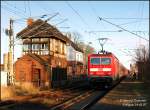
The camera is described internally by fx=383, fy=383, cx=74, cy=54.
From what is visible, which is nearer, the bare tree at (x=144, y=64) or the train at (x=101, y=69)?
the train at (x=101, y=69)

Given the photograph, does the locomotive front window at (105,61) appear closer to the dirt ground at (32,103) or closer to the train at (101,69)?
the train at (101,69)

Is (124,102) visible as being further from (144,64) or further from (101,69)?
(144,64)

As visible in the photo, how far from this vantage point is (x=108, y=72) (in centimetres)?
3606

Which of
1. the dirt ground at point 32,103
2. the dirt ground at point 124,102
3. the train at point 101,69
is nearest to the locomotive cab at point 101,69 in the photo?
the train at point 101,69

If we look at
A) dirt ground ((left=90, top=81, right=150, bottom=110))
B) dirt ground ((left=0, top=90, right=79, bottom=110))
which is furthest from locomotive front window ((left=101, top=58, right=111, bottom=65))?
dirt ground ((left=0, top=90, right=79, bottom=110))

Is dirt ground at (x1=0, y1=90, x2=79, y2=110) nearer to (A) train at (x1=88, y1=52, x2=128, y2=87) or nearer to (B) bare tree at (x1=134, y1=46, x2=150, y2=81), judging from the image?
(A) train at (x1=88, y1=52, x2=128, y2=87)

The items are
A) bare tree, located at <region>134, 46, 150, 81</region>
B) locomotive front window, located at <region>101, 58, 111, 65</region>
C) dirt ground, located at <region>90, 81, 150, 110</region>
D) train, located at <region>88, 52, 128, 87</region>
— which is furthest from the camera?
bare tree, located at <region>134, 46, 150, 81</region>

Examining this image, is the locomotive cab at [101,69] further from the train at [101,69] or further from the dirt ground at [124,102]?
the dirt ground at [124,102]

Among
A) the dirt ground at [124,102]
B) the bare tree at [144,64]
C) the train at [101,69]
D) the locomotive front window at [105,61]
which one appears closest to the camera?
the dirt ground at [124,102]

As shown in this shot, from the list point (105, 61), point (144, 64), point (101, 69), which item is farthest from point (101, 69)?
point (144, 64)

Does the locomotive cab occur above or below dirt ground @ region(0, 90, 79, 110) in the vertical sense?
above

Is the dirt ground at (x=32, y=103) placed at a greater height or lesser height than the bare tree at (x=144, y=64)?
lesser

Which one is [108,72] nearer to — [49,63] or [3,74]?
[3,74]

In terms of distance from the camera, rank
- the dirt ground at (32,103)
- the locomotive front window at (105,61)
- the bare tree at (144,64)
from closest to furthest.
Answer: the dirt ground at (32,103)
the locomotive front window at (105,61)
the bare tree at (144,64)
